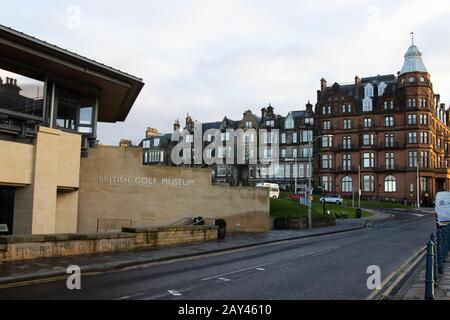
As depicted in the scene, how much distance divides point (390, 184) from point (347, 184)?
8.35 metres

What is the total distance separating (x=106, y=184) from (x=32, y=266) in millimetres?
11597

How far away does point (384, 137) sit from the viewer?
9006cm

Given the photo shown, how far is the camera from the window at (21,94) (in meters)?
20.4

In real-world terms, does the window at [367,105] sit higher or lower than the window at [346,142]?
higher

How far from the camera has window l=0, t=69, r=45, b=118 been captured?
20.4m

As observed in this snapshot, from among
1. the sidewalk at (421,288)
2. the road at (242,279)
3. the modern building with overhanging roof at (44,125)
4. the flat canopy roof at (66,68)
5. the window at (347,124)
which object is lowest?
the road at (242,279)

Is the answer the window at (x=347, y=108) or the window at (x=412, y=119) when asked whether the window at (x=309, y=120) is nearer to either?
the window at (x=347, y=108)

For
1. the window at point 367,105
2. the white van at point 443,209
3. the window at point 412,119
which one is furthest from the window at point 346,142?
→ the white van at point 443,209

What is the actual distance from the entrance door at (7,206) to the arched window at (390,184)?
7810 centimetres

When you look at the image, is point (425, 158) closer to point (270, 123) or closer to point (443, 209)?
point (270, 123)
